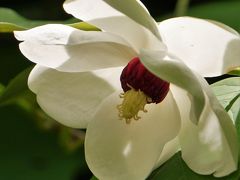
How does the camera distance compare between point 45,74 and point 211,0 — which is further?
point 211,0

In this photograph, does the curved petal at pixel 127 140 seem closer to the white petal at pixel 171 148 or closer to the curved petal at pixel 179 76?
the white petal at pixel 171 148

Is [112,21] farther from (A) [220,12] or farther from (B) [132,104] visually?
(A) [220,12]

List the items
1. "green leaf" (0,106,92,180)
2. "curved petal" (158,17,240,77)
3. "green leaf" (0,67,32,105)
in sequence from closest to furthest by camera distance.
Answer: "curved petal" (158,17,240,77) < "green leaf" (0,67,32,105) < "green leaf" (0,106,92,180)

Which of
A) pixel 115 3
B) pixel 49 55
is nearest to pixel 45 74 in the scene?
pixel 49 55

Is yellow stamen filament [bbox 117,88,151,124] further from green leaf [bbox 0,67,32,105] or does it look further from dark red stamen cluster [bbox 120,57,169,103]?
green leaf [bbox 0,67,32,105]

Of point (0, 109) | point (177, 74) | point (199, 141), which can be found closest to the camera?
point (177, 74)

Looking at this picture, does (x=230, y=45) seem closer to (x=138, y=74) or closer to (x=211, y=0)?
(x=138, y=74)

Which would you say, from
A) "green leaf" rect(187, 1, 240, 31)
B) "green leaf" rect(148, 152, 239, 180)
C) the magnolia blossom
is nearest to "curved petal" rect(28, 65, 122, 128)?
the magnolia blossom
